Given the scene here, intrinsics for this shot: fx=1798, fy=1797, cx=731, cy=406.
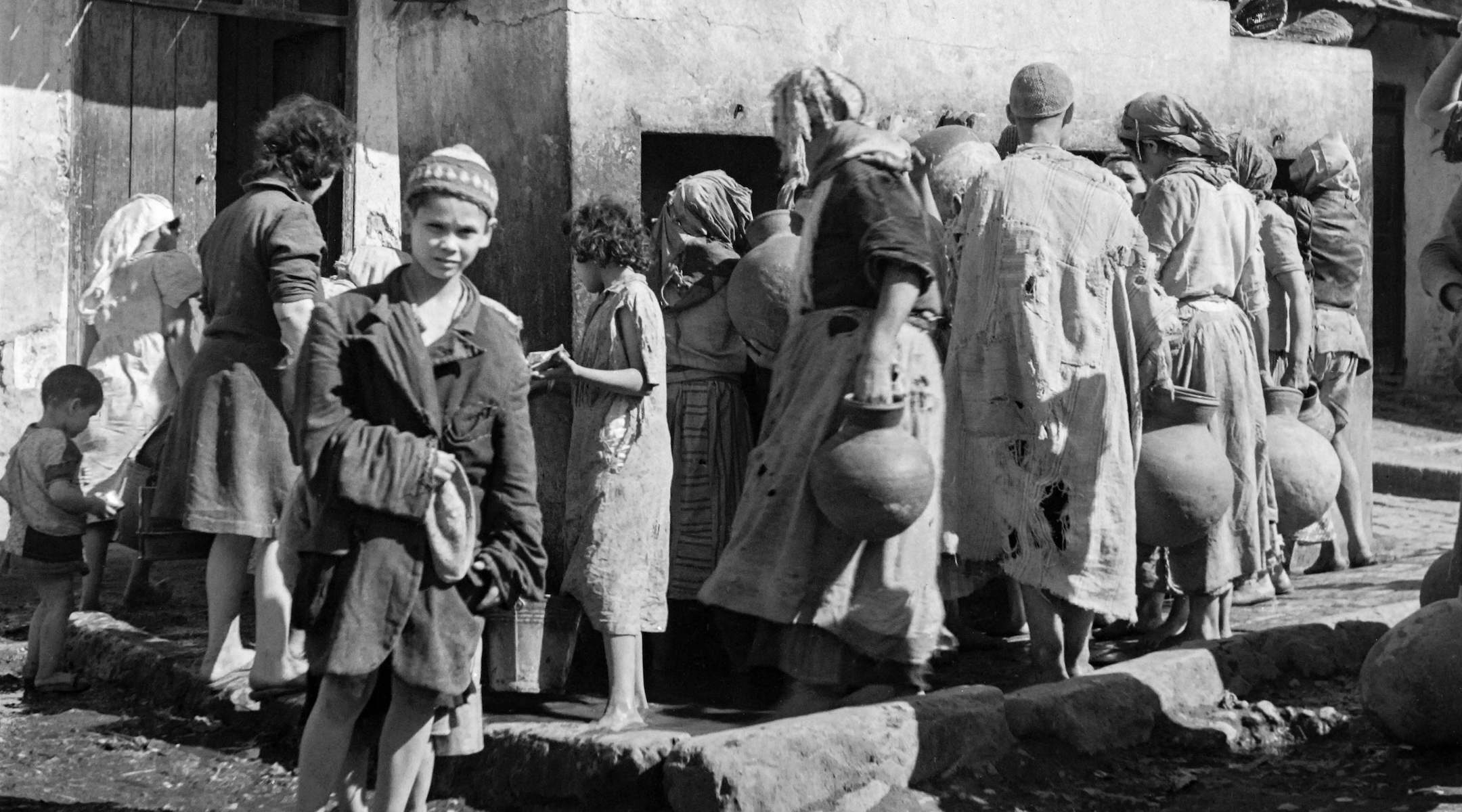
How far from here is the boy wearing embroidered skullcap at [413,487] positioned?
3691mm

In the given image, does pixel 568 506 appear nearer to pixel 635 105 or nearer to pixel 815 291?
pixel 815 291

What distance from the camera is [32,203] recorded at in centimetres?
935

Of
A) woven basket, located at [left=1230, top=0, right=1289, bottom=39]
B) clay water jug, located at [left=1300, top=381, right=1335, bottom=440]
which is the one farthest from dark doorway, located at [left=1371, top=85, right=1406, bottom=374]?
clay water jug, located at [left=1300, top=381, right=1335, bottom=440]

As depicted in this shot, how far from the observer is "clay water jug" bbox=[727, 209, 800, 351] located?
570 centimetres

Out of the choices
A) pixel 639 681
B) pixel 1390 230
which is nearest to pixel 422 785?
pixel 639 681

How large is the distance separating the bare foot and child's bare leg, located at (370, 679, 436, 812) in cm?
108

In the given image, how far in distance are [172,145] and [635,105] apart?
4754 millimetres

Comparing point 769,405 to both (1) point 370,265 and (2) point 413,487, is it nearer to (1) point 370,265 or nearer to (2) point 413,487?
(2) point 413,487

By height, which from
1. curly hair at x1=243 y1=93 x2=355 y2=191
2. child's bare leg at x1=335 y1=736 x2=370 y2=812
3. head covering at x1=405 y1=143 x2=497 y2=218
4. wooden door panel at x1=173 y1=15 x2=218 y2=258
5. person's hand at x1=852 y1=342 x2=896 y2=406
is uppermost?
wooden door panel at x1=173 y1=15 x2=218 y2=258

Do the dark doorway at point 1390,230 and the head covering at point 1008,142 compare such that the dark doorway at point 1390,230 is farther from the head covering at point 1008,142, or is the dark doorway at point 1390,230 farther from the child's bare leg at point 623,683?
the child's bare leg at point 623,683

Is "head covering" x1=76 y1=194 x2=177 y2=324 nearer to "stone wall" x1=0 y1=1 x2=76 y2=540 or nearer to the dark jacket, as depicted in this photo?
"stone wall" x1=0 y1=1 x2=76 y2=540

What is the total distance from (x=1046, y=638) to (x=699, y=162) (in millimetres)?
2759

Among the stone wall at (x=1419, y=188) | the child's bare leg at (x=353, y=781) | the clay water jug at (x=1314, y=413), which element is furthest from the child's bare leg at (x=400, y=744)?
the stone wall at (x=1419, y=188)

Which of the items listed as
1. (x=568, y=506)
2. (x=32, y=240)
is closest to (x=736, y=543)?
(x=568, y=506)
